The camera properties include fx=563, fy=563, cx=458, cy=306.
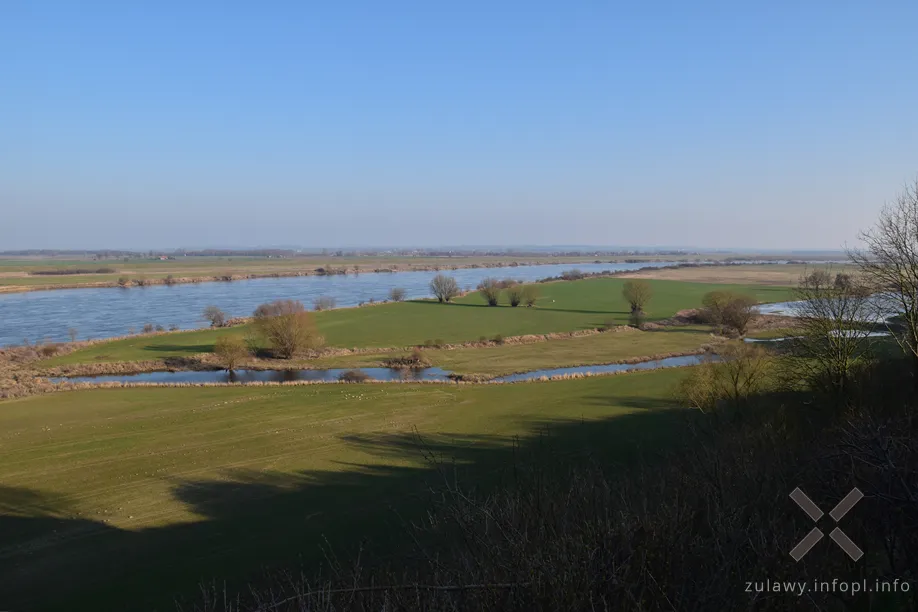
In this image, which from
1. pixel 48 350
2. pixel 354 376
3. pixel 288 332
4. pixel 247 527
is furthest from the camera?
pixel 288 332

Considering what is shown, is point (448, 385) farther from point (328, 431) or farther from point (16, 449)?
point (16, 449)

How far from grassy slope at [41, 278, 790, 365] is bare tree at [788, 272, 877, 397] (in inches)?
1139

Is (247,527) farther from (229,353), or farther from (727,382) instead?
(229,353)

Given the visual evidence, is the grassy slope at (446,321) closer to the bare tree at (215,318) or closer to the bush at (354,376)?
the bare tree at (215,318)

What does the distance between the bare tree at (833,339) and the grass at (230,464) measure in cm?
491

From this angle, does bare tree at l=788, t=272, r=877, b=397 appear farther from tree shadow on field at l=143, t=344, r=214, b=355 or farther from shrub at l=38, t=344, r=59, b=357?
shrub at l=38, t=344, r=59, b=357

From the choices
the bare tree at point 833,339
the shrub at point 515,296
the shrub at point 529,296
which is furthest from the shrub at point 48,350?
the bare tree at point 833,339

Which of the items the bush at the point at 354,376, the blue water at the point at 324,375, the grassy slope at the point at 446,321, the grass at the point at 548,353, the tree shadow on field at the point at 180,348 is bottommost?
the blue water at the point at 324,375

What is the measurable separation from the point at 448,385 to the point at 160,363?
20572 mm

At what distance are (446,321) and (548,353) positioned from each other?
15592 millimetres

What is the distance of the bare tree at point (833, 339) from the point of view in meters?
18.0

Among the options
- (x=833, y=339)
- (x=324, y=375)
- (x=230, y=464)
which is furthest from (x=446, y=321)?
(x=833, y=339)

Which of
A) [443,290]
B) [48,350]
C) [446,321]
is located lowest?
[48,350]

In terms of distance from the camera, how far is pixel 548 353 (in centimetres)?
4150
